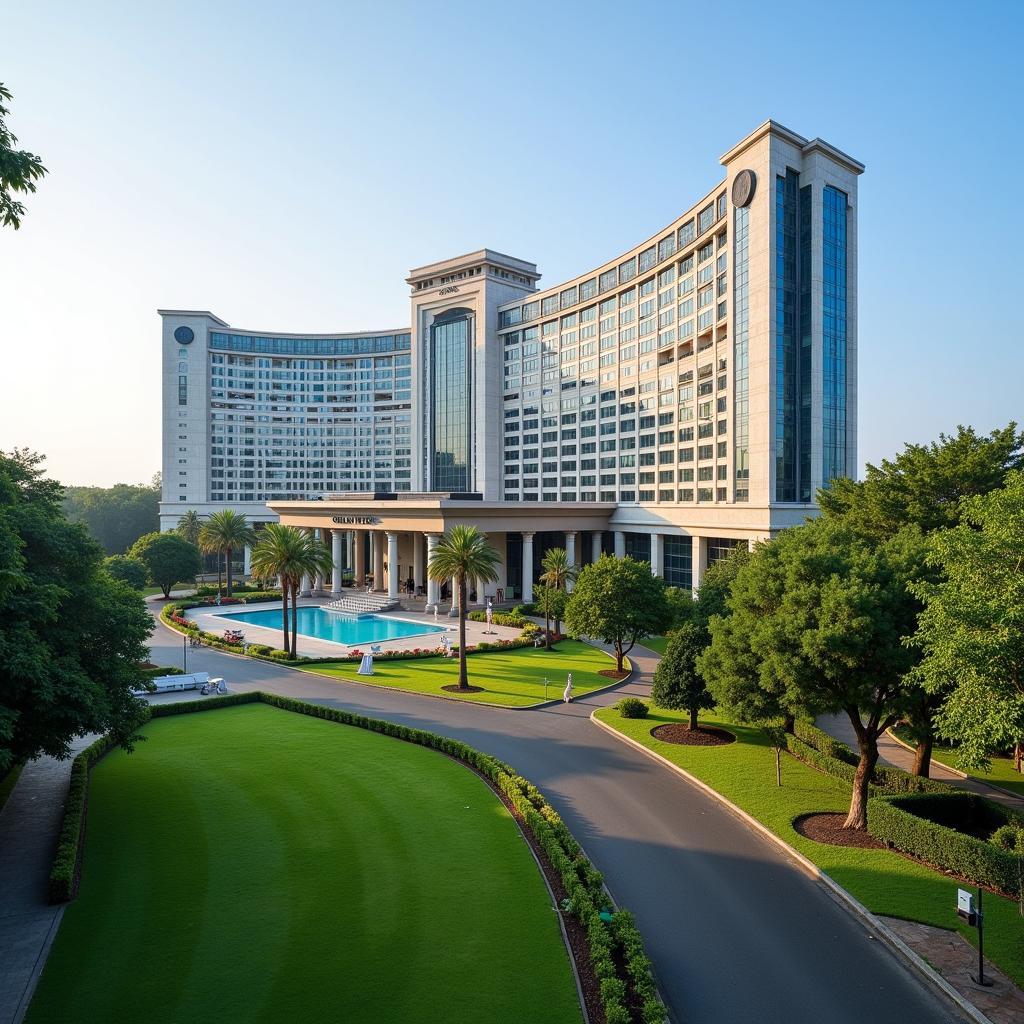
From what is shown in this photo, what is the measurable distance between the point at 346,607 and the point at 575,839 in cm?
6010

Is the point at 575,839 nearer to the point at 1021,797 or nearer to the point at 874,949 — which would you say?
the point at 874,949

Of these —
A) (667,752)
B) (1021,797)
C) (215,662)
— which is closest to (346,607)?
(215,662)

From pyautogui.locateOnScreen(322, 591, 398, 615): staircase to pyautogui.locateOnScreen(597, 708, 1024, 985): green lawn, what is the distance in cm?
4437

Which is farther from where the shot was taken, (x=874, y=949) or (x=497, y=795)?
(x=497, y=795)

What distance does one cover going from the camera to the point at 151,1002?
48.1 feet

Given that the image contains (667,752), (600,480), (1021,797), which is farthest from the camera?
(600,480)

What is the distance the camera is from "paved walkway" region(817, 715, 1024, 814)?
26.2 metres

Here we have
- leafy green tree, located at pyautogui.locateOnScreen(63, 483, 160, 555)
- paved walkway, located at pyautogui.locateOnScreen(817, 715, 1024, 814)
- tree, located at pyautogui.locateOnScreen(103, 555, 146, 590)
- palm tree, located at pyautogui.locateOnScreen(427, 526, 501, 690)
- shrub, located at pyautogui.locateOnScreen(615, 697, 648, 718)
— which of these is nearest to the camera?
paved walkway, located at pyautogui.locateOnScreen(817, 715, 1024, 814)

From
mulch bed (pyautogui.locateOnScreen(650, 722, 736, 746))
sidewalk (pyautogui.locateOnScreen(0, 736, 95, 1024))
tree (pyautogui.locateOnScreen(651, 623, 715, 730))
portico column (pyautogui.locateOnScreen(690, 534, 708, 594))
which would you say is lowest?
sidewalk (pyautogui.locateOnScreen(0, 736, 95, 1024))

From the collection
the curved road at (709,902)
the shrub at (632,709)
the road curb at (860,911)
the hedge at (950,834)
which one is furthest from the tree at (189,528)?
the hedge at (950,834)

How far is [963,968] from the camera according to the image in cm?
1584

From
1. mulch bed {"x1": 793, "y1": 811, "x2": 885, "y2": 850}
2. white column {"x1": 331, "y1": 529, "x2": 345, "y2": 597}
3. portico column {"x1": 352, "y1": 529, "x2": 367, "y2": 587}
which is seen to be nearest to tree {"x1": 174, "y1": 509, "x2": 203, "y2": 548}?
portico column {"x1": 352, "y1": 529, "x2": 367, "y2": 587}

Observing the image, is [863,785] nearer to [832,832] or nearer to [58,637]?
[832,832]

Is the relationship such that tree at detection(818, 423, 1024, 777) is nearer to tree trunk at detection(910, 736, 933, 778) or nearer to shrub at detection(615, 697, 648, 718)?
tree trunk at detection(910, 736, 933, 778)
